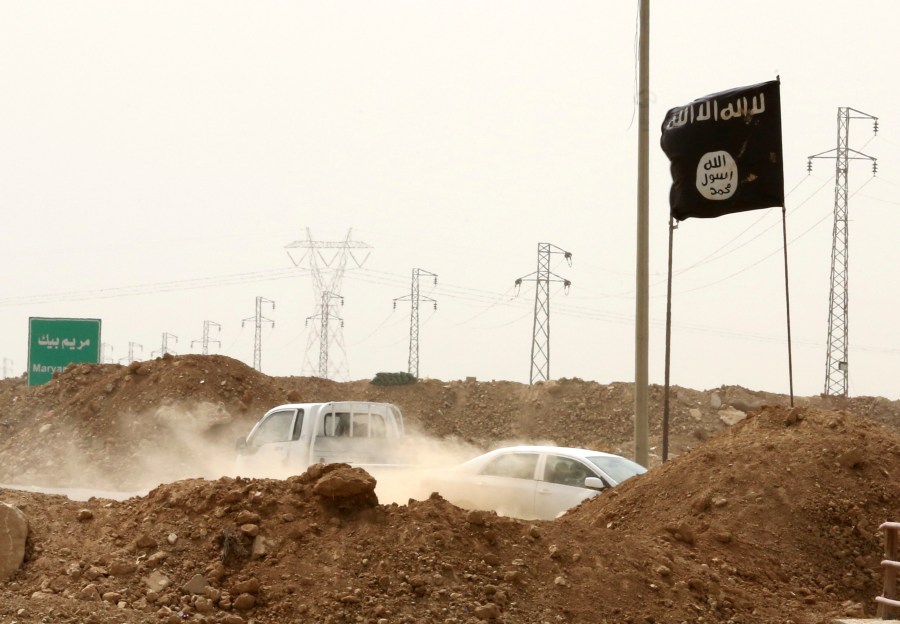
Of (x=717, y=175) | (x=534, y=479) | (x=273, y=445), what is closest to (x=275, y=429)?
(x=273, y=445)

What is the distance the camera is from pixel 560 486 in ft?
46.5

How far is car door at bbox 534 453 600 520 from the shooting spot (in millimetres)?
13992

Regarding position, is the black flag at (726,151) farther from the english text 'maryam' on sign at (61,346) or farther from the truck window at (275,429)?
the english text 'maryam' on sign at (61,346)

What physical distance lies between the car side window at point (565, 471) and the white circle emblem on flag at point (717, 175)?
13.7ft

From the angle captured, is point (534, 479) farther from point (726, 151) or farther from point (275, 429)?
point (275, 429)

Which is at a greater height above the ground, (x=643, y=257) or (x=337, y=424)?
(x=643, y=257)

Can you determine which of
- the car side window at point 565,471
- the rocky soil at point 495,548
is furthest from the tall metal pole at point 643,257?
the rocky soil at point 495,548

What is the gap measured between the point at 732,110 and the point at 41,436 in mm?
25193

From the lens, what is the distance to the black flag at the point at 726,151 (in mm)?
14789

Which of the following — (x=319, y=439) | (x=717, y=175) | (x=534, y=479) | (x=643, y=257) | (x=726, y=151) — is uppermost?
(x=726, y=151)

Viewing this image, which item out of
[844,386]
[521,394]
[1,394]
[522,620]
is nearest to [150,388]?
[1,394]

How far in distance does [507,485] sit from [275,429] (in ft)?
17.3

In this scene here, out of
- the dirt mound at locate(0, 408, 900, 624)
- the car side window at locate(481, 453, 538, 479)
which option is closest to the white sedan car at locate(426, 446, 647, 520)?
the car side window at locate(481, 453, 538, 479)

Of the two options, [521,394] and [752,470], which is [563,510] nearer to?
[752,470]
